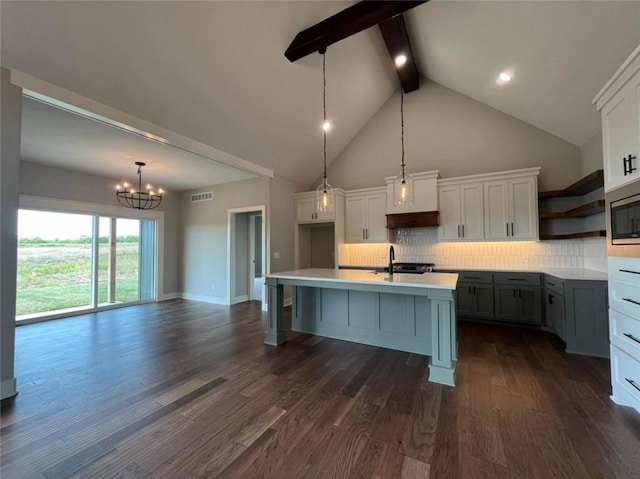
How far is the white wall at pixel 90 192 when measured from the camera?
4.67 meters

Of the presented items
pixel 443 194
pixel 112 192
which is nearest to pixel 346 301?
pixel 443 194

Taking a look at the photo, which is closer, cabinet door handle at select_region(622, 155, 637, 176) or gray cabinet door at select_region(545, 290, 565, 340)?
cabinet door handle at select_region(622, 155, 637, 176)

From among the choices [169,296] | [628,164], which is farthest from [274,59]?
[169,296]

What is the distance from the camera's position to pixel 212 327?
427 cm

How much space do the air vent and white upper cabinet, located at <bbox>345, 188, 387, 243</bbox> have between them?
A: 3.33 meters

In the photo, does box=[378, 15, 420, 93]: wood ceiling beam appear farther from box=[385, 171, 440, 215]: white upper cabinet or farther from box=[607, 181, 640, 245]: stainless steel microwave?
box=[607, 181, 640, 245]: stainless steel microwave

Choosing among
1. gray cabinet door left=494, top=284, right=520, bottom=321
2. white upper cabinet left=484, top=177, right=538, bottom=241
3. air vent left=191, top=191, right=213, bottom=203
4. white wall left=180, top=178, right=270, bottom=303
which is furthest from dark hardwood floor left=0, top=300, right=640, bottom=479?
air vent left=191, top=191, right=213, bottom=203

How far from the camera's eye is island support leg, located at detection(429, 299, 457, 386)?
8.05 feet

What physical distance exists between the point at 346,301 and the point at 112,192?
553 cm

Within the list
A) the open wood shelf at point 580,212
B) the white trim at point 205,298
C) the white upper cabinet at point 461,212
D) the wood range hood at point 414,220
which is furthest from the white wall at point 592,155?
the white trim at point 205,298

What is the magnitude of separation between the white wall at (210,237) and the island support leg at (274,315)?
2.56 metres

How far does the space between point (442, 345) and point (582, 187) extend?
3321 mm

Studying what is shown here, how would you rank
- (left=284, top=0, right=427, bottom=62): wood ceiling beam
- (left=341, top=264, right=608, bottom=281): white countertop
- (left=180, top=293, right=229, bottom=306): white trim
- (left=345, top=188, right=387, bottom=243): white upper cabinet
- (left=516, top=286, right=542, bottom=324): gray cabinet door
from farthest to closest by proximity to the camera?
(left=180, top=293, right=229, bottom=306): white trim, (left=345, top=188, right=387, bottom=243): white upper cabinet, (left=516, top=286, right=542, bottom=324): gray cabinet door, (left=341, top=264, right=608, bottom=281): white countertop, (left=284, top=0, right=427, bottom=62): wood ceiling beam

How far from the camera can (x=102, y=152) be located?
429 centimetres
